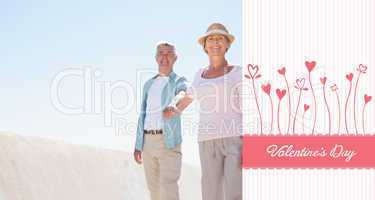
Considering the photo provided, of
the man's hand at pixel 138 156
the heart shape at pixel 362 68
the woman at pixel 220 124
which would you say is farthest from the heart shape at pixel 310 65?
the man's hand at pixel 138 156

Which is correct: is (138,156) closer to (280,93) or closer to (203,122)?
(203,122)

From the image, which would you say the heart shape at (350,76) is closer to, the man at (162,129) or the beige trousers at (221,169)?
the beige trousers at (221,169)

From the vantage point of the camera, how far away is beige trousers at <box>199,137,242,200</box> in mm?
4449

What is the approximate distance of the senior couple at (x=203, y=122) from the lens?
4508 millimetres

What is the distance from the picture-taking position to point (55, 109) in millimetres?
4930

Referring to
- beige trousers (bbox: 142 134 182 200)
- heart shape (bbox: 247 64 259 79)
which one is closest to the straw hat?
heart shape (bbox: 247 64 259 79)

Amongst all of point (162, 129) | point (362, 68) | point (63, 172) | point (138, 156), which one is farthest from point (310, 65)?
point (63, 172)

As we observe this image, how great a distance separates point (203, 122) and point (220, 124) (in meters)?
0.12

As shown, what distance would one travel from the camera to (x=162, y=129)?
4.74 meters

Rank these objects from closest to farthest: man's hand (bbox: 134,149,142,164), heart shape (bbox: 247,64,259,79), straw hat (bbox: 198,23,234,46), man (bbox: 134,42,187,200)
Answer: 1. heart shape (bbox: 247,64,259,79)
2. straw hat (bbox: 198,23,234,46)
3. man (bbox: 134,42,187,200)
4. man's hand (bbox: 134,149,142,164)

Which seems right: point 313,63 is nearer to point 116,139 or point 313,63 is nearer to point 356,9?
point 356,9

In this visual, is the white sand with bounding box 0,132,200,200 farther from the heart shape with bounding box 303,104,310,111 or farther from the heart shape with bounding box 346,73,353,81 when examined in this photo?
the heart shape with bounding box 346,73,353,81

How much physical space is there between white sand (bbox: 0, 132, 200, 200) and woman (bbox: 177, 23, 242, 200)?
2.66ft

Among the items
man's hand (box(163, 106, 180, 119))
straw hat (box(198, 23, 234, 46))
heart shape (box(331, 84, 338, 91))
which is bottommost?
man's hand (box(163, 106, 180, 119))
